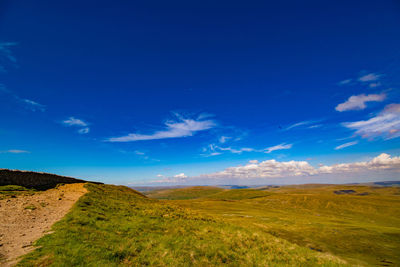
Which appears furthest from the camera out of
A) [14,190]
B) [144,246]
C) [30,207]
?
[14,190]

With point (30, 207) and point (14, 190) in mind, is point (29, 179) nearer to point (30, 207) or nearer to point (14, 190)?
point (14, 190)

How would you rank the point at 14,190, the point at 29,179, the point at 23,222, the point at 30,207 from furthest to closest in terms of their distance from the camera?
the point at 29,179 → the point at 14,190 → the point at 30,207 → the point at 23,222

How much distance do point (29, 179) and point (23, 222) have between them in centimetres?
2185

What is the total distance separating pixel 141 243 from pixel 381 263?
118ft

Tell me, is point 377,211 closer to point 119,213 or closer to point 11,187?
point 119,213

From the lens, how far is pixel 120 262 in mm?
11336

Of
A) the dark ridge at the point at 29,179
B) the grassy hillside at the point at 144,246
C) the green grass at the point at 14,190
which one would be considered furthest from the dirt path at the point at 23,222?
the dark ridge at the point at 29,179

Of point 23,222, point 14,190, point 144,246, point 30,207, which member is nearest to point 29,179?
point 14,190

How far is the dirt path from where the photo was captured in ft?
34.3

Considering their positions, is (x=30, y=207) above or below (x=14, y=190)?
below

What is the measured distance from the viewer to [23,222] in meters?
15.1

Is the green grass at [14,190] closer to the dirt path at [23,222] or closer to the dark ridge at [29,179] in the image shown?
the dark ridge at [29,179]

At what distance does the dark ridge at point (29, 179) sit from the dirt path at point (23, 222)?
31.9 ft

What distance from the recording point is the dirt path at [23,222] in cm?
1045
